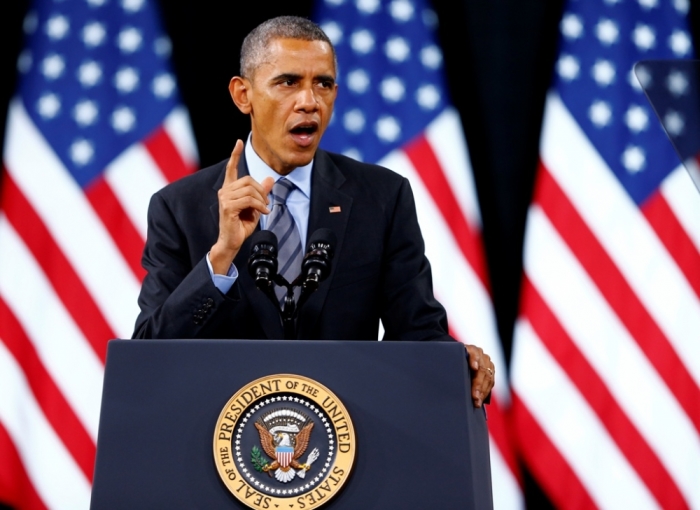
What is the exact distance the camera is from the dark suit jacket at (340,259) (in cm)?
184

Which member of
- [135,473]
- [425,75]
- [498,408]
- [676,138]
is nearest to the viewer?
[676,138]

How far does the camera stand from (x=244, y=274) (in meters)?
1.85

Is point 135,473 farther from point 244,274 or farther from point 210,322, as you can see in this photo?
point 244,274

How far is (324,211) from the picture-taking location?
1997 millimetres

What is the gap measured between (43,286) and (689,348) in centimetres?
239

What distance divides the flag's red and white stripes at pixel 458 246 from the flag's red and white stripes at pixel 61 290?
2.91 feet

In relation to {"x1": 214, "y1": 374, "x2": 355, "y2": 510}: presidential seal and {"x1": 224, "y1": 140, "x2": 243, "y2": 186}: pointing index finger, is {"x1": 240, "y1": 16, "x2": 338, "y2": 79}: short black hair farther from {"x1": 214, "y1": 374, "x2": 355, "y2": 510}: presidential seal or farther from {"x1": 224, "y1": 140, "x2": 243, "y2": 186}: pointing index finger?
{"x1": 214, "y1": 374, "x2": 355, "y2": 510}: presidential seal

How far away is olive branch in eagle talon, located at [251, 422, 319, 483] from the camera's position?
1.38m

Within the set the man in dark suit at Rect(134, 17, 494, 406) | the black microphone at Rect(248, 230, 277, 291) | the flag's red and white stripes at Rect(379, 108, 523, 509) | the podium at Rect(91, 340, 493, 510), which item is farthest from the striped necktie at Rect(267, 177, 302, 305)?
the flag's red and white stripes at Rect(379, 108, 523, 509)

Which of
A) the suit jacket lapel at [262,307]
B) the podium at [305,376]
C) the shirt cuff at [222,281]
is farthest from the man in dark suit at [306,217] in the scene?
the podium at [305,376]

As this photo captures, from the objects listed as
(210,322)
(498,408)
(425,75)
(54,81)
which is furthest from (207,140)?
(210,322)

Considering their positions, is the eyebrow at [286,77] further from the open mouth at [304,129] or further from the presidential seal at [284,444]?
the presidential seal at [284,444]

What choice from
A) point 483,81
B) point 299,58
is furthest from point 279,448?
point 483,81

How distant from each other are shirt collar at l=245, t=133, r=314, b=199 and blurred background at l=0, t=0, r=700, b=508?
1397mm
